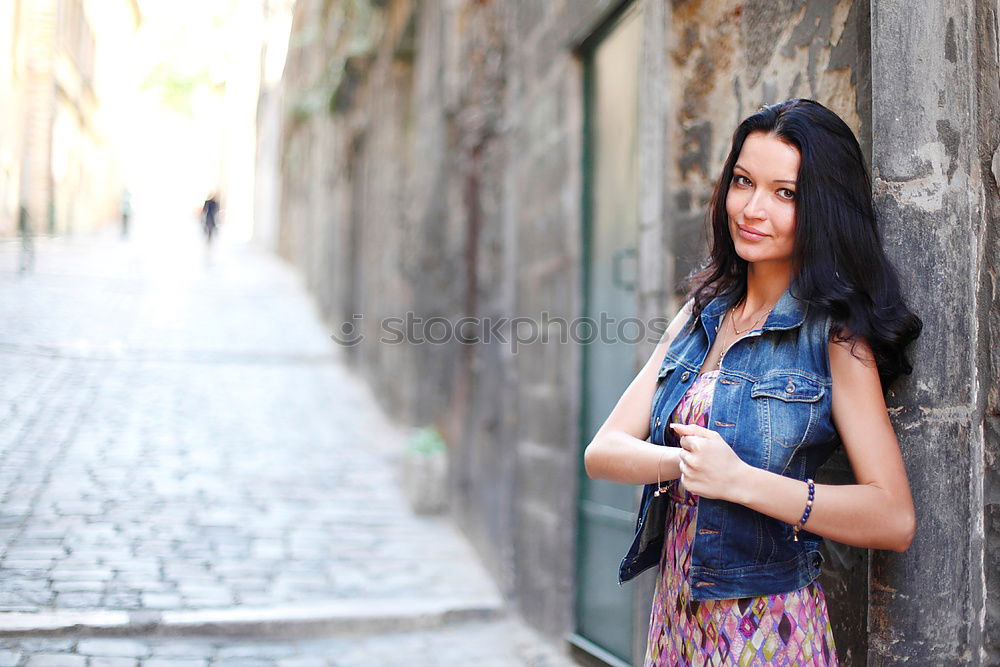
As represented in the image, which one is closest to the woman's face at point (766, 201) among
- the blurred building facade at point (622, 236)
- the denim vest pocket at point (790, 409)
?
the denim vest pocket at point (790, 409)

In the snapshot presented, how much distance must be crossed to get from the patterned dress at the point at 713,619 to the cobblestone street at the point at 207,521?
284 centimetres

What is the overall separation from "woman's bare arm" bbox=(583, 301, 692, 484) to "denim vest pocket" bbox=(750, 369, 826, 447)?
196mm

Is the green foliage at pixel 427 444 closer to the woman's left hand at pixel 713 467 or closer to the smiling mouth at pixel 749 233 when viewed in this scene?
the smiling mouth at pixel 749 233

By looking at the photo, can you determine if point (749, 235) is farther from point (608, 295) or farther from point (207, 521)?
point (207, 521)

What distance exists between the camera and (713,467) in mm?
1716

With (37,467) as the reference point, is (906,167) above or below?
above

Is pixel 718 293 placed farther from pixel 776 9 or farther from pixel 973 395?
pixel 776 9

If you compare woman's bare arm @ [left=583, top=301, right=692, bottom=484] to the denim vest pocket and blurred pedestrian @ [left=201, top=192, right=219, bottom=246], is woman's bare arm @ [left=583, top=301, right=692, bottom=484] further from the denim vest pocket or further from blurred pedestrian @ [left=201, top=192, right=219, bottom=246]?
blurred pedestrian @ [left=201, top=192, right=219, bottom=246]

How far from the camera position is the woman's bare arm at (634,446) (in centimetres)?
194

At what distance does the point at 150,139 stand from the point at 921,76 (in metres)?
40.6

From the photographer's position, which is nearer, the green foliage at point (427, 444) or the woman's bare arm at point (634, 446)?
the woman's bare arm at point (634, 446)

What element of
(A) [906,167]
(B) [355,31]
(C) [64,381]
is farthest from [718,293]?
(B) [355,31]

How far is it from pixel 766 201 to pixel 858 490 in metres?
0.61

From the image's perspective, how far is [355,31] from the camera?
1365 cm
